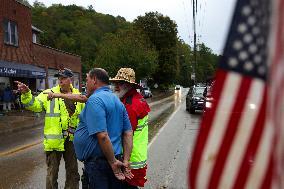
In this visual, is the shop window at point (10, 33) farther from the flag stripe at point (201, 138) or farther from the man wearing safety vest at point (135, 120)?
the flag stripe at point (201, 138)

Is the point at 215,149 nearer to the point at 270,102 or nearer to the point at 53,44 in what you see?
the point at 270,102

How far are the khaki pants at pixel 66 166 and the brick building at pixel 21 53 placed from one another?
851 inches

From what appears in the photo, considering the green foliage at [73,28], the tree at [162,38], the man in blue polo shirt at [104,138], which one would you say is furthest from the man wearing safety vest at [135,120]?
the green foliage at [73,28]

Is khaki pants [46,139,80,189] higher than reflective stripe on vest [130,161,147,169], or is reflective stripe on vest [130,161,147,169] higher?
reflective stripe on vest [130,161,147,169]

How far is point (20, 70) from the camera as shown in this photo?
29766 millimetres

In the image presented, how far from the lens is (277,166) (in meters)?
1.64

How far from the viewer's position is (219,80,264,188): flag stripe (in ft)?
5.74

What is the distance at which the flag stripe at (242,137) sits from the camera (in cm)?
175

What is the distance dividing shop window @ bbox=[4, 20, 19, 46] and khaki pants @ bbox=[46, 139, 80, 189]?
2473cm

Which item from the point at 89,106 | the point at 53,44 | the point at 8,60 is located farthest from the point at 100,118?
the point at 53,44

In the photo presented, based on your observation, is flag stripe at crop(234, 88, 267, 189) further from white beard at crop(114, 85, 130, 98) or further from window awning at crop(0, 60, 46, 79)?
window awning at crop(0, 60, 46, 79)

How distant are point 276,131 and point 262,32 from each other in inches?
14.0

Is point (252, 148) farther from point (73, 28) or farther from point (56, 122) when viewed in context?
point (73, 28)

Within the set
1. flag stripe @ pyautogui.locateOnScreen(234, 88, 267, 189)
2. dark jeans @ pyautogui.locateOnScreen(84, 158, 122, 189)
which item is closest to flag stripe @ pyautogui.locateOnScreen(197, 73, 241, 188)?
flag stripe @ pyautogui.locateOnScreen(234, 88, 267, 189)
